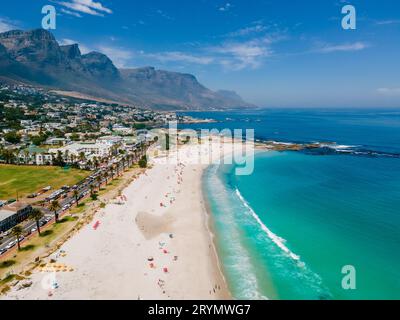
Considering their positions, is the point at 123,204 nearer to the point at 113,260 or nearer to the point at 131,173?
the point at 113,260

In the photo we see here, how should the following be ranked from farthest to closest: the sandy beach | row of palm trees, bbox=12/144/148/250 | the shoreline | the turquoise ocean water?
row of palm trees, bbox=12/144/148/250 < the shoreline < the turquoise ocean water < the sandy beach

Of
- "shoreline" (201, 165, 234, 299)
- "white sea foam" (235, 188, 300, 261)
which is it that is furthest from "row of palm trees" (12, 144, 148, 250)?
"white sea foam" (235, 188, 300, 261)

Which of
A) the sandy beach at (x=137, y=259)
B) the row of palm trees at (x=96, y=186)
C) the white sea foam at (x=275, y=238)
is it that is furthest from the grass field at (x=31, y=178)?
the white sea foam at (x=275, y=238)

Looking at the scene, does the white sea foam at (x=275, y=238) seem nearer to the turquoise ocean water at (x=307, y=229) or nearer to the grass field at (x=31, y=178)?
the turquoise ocean water at (x=307, y=229)

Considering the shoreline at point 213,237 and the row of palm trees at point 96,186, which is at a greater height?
the row of palm trees at point 96,186

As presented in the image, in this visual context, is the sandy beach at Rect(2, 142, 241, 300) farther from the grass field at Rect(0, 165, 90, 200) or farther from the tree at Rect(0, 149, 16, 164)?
the tree at Rect(0, 149, 16, 164)

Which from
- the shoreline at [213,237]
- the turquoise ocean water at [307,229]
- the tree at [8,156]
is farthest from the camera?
the tree at [8,156]

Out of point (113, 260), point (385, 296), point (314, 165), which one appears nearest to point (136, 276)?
point (113, 260)
